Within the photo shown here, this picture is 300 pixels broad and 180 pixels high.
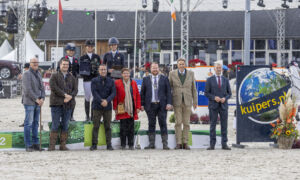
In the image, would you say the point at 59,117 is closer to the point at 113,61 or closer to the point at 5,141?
the point at 5,141

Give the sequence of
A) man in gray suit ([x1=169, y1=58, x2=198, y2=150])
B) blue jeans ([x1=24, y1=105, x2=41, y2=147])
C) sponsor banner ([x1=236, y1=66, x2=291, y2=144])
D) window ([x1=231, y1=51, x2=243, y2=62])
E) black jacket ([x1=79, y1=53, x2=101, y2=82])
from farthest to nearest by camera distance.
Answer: window ([x1=231, y1=51, x2=243, y2=62]) < black jacket ([x1=79, y1=53, x2=101, y2=82]) < sponsor banner ([x1=236, y1=66, x2=291, y2=144]) < man in gray suit ([x1=169, y1=58, x2=198, y2=150]) < blue jeans ([x1=24, y1=105, x2=41, y2=147])

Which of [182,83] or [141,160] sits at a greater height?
[182,83]

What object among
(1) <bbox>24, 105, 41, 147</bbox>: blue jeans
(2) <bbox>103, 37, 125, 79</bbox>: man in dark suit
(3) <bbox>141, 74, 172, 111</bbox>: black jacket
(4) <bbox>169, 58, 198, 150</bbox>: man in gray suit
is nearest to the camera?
(1) <bbox>24, 105, 41, 147</bbox>: blue jeans

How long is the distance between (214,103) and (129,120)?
175 cm

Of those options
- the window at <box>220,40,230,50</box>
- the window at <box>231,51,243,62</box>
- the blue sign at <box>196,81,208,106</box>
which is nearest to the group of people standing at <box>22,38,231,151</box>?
the blue sign at <box>196,81,208,106</box>

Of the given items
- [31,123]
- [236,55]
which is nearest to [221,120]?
[31,123]

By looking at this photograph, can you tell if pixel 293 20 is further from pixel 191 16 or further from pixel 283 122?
pixel 283 122

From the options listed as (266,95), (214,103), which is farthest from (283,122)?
(214,103)

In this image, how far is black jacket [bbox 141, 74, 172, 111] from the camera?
1289cm

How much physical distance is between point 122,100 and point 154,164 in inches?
104

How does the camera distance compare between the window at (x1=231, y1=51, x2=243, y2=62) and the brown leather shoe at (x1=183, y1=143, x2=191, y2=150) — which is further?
the window at (x1=231, y1=51, x2=243, y2=62)

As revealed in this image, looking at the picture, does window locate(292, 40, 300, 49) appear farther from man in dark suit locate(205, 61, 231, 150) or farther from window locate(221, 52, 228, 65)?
man in dark suit locate(205, 61, 231, 150)

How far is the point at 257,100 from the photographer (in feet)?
A: 44.1

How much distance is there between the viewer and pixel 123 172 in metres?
9.54
